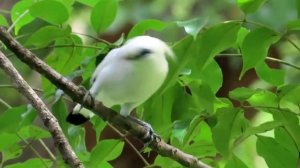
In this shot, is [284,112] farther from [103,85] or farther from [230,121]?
[103,85]

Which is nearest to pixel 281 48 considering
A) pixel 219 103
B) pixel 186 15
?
pixel 186 15

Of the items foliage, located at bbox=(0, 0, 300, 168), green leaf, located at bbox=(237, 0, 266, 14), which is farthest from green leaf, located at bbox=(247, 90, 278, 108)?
green leaf, located at bbox=(237, 0, 266, 14)

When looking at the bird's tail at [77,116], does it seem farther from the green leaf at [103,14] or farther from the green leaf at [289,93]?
the green leaf at [289,93]

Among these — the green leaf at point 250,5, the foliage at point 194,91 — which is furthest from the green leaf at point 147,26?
the green leaf at point 250,5

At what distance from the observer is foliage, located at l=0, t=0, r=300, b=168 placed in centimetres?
60

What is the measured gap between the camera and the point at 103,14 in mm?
699

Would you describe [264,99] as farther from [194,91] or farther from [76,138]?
[76,138]

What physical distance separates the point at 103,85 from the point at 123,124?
0.16ft

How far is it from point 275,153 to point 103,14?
26 centimetres

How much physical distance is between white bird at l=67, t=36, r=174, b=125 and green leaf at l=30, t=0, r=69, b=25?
0.08 meters

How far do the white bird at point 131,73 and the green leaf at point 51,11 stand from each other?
0.25 feet

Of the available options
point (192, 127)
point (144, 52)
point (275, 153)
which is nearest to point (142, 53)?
point (144, 52)

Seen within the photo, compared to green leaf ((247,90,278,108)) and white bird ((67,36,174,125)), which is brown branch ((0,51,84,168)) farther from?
green leaf ((247,90,278,108))

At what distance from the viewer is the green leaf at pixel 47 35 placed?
2.22 ft
